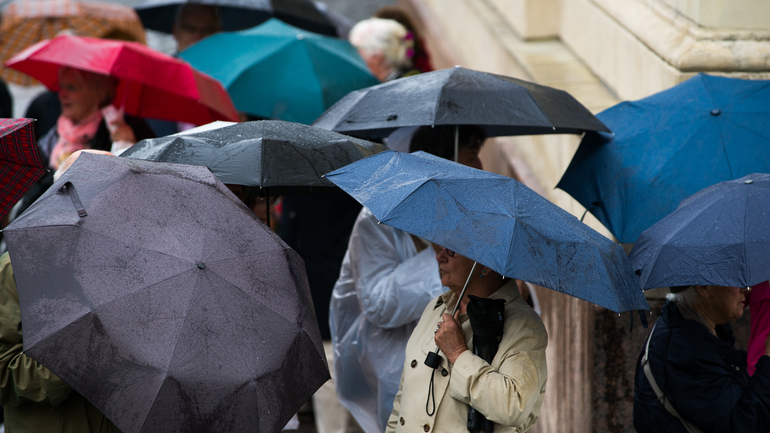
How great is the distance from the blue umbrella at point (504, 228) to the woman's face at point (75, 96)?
3.29 m

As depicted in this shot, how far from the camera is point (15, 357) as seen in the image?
295 centimetres

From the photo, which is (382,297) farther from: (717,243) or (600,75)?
(600,75)

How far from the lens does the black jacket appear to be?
3201 millimetres

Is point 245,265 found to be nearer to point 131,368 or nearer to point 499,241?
point 131,368

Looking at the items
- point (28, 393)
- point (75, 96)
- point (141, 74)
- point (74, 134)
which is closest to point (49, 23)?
point (75, 96)

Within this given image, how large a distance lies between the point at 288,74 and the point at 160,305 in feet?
13.8

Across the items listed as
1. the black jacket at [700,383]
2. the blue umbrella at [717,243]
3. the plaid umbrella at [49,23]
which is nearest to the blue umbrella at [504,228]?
the blue umbrella at [717,243]

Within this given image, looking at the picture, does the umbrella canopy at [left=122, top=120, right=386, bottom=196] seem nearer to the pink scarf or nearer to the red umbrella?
the red umbrella

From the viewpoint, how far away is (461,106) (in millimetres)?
3625

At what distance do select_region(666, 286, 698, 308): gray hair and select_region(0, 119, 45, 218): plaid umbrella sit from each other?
260cm

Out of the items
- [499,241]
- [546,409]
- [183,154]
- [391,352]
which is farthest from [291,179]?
[546,409]

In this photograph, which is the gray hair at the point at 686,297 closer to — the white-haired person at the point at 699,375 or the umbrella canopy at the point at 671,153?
the white-haired person at the point at 699,375

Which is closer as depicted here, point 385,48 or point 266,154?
point 266,154

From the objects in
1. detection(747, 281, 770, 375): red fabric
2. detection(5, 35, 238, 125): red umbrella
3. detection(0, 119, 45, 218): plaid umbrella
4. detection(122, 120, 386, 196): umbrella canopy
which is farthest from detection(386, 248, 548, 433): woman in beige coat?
detection(5, 35, 238, 125): red umbrella
